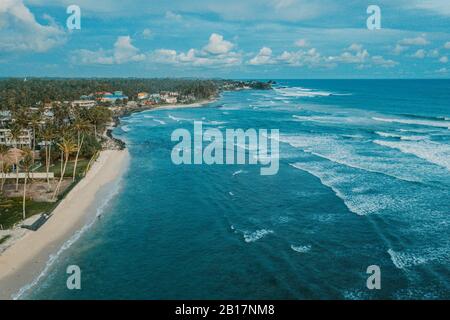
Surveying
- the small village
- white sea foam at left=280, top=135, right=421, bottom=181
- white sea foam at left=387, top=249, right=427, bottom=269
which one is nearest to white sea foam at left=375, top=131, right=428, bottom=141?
white sea foam at left=280, top=135, right=421, bottom=181

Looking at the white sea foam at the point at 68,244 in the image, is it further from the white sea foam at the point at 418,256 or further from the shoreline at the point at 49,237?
the white sea foam at the point at 418,256

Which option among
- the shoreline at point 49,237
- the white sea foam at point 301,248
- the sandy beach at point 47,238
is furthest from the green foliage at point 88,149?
the white sea foam at point 301,248

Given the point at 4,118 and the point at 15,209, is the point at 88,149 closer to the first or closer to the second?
the point at 15,209

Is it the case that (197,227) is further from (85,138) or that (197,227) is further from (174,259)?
(85,138)

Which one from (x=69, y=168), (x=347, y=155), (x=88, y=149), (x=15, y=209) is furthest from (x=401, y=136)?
(x=15, y=209)

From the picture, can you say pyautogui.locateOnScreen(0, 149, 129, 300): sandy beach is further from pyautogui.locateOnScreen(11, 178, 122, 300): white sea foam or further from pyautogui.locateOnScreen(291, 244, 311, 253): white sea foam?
pyautogui.locateOnScreen(291, 244, 311, 253): white sea foam

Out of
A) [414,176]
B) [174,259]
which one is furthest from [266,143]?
[174,259]
